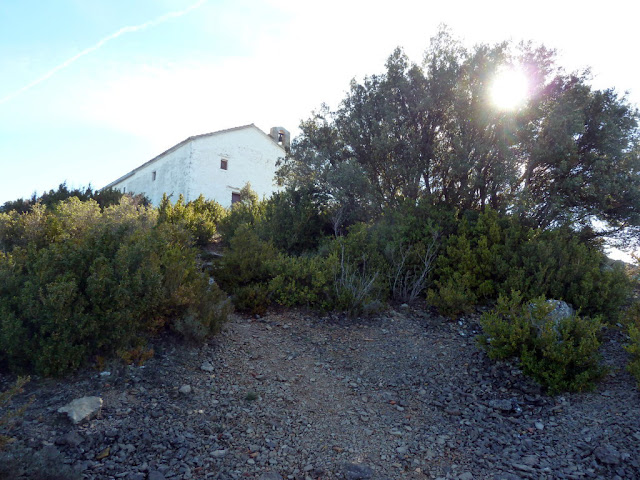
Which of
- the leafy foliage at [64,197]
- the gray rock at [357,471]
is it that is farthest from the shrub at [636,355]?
the leafy foliage at [64,197]

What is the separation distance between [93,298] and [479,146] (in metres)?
6.87

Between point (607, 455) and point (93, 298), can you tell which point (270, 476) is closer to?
point (93, 298)

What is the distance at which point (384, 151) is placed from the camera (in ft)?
29.7

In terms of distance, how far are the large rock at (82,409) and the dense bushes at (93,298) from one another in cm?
53

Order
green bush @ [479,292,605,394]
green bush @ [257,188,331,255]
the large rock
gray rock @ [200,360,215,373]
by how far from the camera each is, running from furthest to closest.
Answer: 1. green bush @ [257,188,331,255]
2. gray rock @ [200,360,215,373]
3. green bush @ [479,292,605,394]
4. the large rock

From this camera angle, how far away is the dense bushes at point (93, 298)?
4199 millimetres

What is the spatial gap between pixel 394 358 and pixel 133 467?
3293mm

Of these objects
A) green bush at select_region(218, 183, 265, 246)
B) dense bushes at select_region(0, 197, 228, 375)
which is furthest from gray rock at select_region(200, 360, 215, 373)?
green bush at select_region(218, 183, 265, 246)

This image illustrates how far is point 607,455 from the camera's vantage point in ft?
11.8

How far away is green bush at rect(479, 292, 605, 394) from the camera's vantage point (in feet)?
15.3

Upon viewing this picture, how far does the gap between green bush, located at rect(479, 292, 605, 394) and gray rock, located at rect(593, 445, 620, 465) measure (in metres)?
0.94

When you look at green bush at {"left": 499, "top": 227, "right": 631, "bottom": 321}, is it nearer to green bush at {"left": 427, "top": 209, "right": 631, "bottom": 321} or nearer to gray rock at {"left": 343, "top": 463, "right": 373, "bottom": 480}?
green bush at {"left": 427, "top": 209, "right": 631, "bottom": 321}

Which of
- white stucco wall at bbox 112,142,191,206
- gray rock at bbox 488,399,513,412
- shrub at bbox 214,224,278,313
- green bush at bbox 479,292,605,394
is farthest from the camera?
white stucco wall at bbox 112,142,191,206

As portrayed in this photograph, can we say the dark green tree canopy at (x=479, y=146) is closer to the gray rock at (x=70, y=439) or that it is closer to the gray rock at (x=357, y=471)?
the gray rock at (x=357, y=471)
